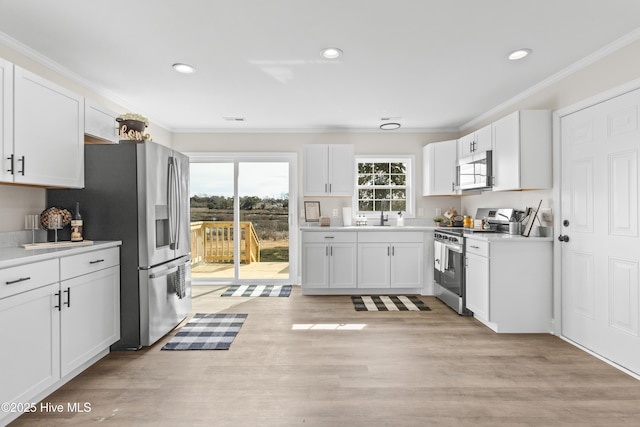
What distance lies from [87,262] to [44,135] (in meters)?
1.00

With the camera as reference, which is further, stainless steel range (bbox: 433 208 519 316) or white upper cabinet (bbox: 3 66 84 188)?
stainless steel range (bbox: 433 208 519 316)

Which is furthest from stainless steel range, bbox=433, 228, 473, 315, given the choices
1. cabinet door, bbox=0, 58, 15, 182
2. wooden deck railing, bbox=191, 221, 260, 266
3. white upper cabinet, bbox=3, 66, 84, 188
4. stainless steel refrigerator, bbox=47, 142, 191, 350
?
cabinet door, bbox=0, 58, 15, 182

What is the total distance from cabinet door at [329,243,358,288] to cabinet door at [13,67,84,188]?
3088mm

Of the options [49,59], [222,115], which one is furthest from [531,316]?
[49,59]

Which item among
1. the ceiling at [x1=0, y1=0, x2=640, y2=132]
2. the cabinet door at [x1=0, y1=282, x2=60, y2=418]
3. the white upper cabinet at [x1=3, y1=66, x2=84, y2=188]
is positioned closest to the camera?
the cabinet door at [x1=0, y1=282, x2=60, y2=418]

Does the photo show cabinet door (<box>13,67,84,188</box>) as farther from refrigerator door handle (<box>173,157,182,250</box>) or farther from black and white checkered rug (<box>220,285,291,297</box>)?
black and white checkered rug (<box>220,285,291,297</box>)

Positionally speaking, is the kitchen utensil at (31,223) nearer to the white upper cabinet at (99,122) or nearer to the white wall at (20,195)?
the white wall at (20,195)

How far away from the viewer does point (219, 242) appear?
219 inches

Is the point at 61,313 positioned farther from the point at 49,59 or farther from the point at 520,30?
the point at 520,30

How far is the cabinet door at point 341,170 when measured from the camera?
199 inches

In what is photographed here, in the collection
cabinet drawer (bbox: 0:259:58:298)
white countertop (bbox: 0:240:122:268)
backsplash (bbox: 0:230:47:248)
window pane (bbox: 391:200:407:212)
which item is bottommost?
cabinet drawer (bbox: 0:259:58:298)

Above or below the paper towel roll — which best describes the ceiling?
above

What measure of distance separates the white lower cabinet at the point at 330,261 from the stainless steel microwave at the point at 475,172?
65.9 inches

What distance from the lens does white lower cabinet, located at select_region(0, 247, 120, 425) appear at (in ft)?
6.16
